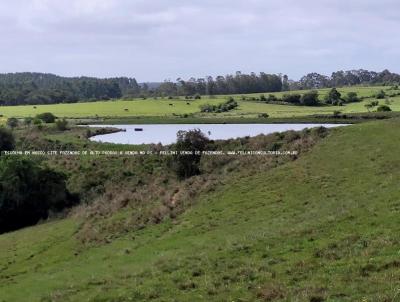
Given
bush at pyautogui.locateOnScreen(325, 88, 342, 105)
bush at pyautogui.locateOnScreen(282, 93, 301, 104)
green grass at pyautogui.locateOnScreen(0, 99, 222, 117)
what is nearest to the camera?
green grass at pyautogui.locateOnScreen(0, 99, 222, 117)

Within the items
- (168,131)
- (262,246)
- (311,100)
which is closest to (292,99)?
(311,100)

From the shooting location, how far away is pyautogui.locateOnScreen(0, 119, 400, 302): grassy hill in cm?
1557

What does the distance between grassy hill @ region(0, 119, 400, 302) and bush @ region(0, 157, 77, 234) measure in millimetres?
12995

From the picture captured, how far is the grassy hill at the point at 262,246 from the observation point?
15.6m

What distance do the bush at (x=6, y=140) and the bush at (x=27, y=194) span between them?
23757 mm

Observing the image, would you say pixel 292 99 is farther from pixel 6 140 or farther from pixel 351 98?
pixel 6 140

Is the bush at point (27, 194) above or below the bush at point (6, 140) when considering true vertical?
below

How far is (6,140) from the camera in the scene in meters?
82.9

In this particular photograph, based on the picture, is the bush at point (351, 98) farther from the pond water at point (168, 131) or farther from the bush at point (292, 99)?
the pond water at point (168, 131)

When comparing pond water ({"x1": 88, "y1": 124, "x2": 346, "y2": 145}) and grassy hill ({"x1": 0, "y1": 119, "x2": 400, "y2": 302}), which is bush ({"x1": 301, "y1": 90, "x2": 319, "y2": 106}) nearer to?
pond water ({"x1": 88, "y1": 124, "x2": 346, "y2": 145})

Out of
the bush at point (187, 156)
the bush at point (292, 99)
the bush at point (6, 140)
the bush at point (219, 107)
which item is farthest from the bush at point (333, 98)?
the bush at point (187, 156)

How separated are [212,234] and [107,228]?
11.8 meters

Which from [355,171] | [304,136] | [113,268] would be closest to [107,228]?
[113,268]

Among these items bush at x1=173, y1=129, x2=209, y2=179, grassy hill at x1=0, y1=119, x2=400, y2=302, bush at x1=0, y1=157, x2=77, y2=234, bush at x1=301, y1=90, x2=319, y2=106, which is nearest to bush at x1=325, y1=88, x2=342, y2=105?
Answer: bush at x1=301, y1=90, x2=319, y2=106
